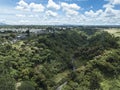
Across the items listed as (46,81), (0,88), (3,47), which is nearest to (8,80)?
(0,88)

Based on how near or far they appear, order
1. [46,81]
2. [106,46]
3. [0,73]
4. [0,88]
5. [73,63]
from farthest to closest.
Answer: [73,63]
[106,46]
[46,81]
[0,73]
[0,88]

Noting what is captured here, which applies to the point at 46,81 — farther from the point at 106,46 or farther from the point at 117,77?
the point at 106,46

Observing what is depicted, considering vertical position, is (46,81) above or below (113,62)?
below

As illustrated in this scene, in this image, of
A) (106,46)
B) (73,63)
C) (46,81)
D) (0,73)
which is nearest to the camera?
(0,73)

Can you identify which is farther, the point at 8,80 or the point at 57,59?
the point at 57,59

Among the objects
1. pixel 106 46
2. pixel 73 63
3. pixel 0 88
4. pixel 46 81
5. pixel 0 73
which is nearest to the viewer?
pixel 0 88

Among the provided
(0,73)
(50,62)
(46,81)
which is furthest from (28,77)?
(50,62)

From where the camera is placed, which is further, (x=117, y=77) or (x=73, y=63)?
(x=73, y=63)

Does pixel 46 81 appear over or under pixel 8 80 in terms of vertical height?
under

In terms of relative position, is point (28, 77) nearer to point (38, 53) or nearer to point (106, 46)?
point (38, 53)
